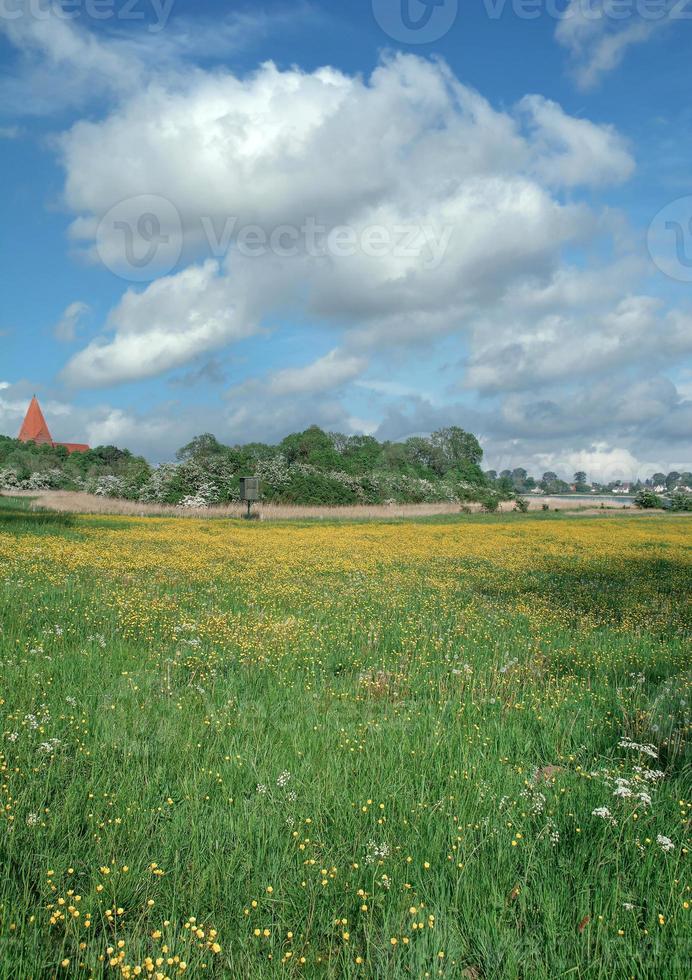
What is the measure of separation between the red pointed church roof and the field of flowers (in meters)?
169

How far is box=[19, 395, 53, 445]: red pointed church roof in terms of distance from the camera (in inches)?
6329

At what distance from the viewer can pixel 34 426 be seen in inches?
6393

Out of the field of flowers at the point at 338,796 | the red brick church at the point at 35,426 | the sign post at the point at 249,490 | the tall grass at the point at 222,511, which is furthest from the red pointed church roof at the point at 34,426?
the field of flowers at the point at 338,796

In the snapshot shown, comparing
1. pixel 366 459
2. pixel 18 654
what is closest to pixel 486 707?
pixel 18 654

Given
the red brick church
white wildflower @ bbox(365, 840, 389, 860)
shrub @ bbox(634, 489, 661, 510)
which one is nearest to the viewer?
white wildflower @ bbox(365, 840, 389, 860)

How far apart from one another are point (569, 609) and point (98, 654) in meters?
8.09

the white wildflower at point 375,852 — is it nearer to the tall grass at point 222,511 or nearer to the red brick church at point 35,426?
the tall grass at point 222,511

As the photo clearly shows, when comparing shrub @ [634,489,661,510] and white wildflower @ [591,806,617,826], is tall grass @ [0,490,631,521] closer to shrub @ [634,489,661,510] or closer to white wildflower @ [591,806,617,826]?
shrub @ [634,489,661,510]

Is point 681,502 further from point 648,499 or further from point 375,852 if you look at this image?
point 375,852

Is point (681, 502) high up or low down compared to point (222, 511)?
up

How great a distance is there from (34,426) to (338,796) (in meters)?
178

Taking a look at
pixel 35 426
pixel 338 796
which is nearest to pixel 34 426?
pixel 35 426

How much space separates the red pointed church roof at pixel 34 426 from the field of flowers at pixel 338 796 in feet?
556

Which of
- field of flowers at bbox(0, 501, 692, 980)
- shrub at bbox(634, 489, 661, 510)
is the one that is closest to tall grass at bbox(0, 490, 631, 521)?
field of flowers at bbox(0, 501, 692, 980)
